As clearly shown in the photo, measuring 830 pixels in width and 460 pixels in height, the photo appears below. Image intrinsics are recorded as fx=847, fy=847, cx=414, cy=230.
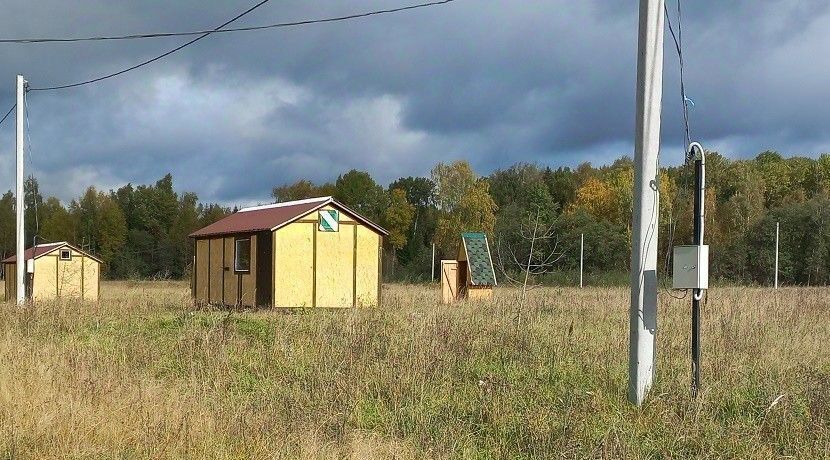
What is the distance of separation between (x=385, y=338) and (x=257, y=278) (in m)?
10.2

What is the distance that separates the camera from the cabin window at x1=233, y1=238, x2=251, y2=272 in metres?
21.7

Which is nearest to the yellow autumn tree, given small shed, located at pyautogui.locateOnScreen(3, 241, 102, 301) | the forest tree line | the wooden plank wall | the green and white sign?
the forest tree line

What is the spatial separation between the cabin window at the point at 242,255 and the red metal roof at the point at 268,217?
0.33m

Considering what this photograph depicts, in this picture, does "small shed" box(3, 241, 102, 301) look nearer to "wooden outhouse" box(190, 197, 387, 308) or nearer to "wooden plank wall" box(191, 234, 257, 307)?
"wooden plank wall" box(191, 234, 257, 307)

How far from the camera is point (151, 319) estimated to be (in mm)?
14977

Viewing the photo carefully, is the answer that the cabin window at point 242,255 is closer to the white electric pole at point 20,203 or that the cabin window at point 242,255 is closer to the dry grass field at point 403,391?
the white electric pole at point 20,203

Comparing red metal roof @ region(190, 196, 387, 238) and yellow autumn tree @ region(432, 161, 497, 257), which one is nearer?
red metal roof @ region(190, 196, 387, 238)

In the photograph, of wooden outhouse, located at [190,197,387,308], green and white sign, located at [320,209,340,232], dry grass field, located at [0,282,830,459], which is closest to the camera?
dry grass field, located at [0,282,830,459]

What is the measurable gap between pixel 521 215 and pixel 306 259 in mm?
36904

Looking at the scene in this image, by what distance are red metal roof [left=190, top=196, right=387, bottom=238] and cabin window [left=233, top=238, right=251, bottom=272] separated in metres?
0.33

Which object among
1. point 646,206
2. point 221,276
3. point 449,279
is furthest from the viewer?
point 449,279

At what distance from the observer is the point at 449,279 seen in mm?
25344

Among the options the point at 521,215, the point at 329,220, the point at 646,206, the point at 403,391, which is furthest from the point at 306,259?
the point at 521,215

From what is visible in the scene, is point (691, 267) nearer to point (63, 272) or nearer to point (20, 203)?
point (20, 203)
